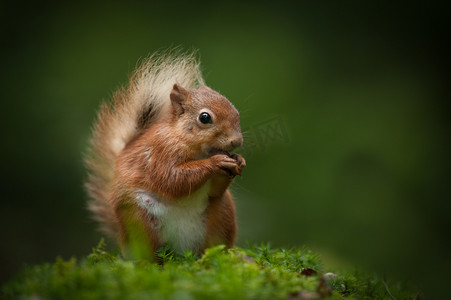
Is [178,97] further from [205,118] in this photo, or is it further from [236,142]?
[236,142]

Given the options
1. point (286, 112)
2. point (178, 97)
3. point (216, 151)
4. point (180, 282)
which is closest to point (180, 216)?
point (216, 151)

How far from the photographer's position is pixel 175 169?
8.93 ft

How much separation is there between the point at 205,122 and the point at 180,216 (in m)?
0.60

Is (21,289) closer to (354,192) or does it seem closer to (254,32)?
(354,192)

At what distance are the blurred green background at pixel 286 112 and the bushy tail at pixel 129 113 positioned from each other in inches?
62.4

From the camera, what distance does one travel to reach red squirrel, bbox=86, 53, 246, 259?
2729 mm

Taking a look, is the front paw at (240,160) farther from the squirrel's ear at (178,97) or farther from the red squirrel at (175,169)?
the squirrel's ear at (178,97)

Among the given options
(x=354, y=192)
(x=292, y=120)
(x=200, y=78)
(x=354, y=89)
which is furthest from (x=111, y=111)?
(x=354, y=89)

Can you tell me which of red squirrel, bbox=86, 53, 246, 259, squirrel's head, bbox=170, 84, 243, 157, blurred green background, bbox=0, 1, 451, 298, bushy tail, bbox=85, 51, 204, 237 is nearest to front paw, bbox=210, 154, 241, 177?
red squirrel, bbox=86, 53, 246, 259

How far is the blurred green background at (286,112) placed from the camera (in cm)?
534

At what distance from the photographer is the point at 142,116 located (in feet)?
10.5

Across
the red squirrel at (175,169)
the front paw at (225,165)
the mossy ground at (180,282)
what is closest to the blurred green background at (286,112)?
the red squirrel at (175,169)

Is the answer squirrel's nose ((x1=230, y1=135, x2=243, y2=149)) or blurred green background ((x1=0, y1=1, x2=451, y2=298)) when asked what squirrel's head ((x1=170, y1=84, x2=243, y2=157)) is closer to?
squirrel's nose ((x1=230, y1=135, x2=243, y2=149))

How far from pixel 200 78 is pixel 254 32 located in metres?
3.31
